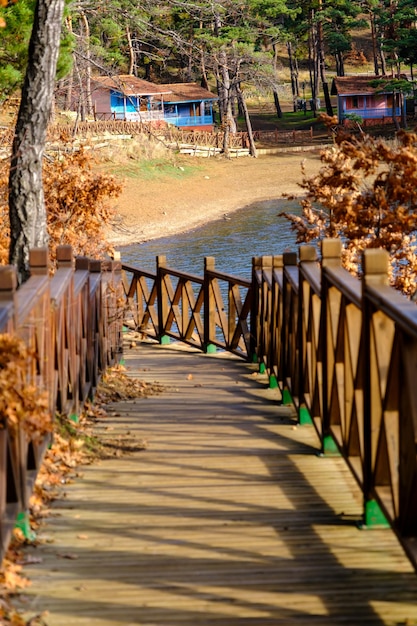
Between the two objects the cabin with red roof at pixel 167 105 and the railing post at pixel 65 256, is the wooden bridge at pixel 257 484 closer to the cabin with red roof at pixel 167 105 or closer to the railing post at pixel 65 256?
the railing post at pixel 65 256

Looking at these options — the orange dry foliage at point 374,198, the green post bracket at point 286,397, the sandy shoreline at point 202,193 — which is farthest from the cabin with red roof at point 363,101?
the green post bracket at point 286,397

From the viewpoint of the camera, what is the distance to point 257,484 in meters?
5.35

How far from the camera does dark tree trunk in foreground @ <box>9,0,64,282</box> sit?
7.85 meters

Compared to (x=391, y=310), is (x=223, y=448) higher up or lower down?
lower down

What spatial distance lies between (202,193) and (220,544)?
42.4m

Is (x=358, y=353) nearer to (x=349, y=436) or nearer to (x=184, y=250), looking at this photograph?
(x=349, y=436)

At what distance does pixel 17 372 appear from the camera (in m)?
3.84

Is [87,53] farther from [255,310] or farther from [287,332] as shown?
[287,332]

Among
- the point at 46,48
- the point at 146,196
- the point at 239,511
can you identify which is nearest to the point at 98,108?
the point at 146,196

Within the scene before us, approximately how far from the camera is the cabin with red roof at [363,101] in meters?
63.7

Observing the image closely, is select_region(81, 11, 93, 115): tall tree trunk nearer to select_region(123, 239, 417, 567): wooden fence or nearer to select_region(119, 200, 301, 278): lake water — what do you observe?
select_region(119, 200, 301, 278): lake water

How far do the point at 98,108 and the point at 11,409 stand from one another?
5984cm

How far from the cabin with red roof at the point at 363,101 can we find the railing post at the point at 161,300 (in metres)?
51.9

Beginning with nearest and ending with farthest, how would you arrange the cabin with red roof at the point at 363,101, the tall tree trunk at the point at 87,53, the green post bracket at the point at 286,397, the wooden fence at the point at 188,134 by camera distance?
the green post bracket at the point at 286,397
the tall tree trunk at the point at 87,53
the wooden fence at the point at 188,134
the cabin with red roof at the point at 363,101
